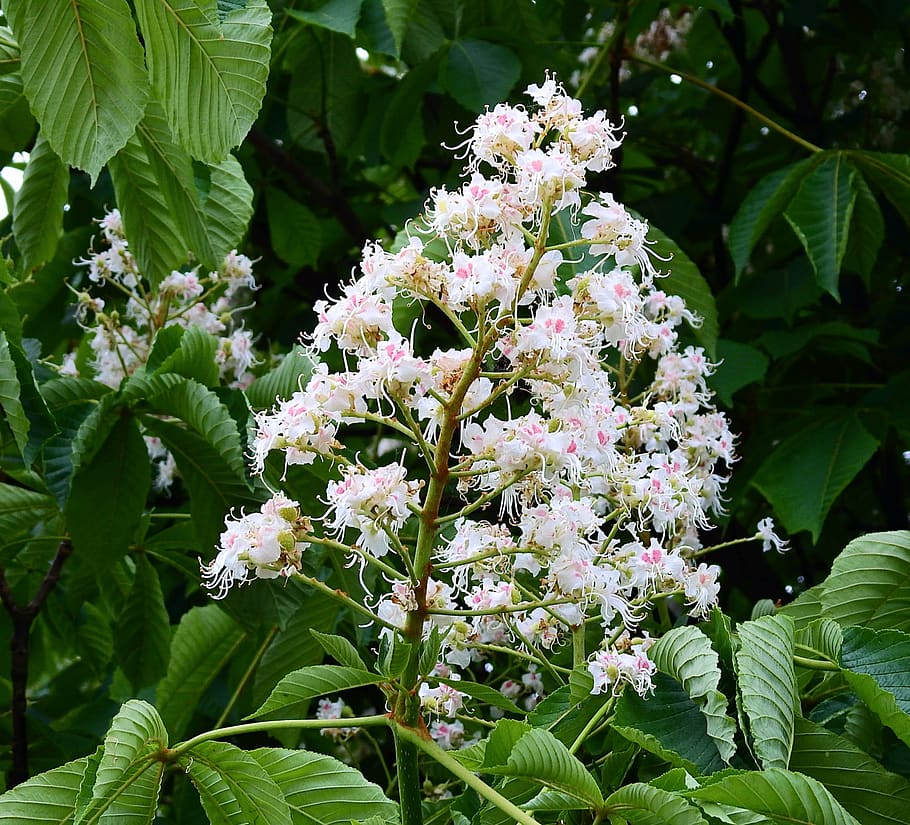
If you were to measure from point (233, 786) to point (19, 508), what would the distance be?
1.00 m

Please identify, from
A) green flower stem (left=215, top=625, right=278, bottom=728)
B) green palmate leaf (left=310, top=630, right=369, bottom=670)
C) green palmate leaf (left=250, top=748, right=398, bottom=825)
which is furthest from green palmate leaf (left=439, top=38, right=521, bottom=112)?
green palmate leaf (left=250, top=748, right=398, bottom=825)

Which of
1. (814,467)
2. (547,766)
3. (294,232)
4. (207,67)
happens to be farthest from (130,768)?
(294,232)

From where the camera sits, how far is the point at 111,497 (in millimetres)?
1620

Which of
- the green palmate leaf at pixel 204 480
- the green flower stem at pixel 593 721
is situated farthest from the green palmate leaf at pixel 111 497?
the green flower stem at pixel 593 721

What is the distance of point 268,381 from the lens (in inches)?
63.2

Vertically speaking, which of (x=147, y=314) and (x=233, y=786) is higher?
(x=147, y=314)

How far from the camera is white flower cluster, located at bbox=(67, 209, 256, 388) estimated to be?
2137 mm

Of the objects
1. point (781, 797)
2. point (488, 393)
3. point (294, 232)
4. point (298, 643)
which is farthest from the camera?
point (294, 232)

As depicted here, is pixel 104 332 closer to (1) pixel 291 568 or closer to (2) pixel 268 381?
(2) pixel 268 381

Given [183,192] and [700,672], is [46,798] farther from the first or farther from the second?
[183,192]

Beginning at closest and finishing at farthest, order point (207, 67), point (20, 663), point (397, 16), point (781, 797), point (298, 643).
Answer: point (781, 797), point (207, 67), point (298, 643), point (20, 663), point (397, 16)

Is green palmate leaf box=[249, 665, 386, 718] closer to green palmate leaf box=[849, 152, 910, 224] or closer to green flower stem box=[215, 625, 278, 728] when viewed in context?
green flower stem box=[215, 625, 278, 728]

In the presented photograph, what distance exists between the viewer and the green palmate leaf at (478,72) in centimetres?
225

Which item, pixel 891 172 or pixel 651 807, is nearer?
pixel 651 807
